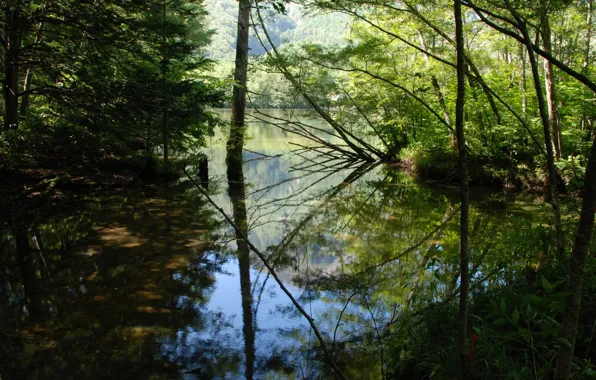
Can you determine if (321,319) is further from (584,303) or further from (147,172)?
(147,172)

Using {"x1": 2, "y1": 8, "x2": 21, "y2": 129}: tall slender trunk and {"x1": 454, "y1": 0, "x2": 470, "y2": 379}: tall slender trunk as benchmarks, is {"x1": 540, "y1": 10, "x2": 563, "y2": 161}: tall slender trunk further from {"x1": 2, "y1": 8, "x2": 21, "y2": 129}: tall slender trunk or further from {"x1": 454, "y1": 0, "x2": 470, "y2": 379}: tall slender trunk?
{"x1": 2, "y1": 8, "x2": 21, "y2": 129}: tall slender trunk

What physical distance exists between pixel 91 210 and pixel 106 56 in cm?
356

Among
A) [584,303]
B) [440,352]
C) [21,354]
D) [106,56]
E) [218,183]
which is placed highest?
[106,56]

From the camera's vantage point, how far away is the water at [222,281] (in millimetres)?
3119

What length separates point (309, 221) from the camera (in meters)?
7.48

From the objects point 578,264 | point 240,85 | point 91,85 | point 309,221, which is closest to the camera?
point 578,264

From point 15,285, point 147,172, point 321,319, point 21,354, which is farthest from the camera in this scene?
point 147,172

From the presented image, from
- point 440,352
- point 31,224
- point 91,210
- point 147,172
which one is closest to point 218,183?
point 147,172

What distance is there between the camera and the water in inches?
123

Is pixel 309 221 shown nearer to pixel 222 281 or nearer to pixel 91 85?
pixel 222 281

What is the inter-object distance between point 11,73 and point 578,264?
1032 centimetres

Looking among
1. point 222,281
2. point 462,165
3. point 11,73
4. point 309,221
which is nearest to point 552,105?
point 309,221

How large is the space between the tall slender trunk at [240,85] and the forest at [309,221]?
0.05 metres

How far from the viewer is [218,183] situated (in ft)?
38.3
